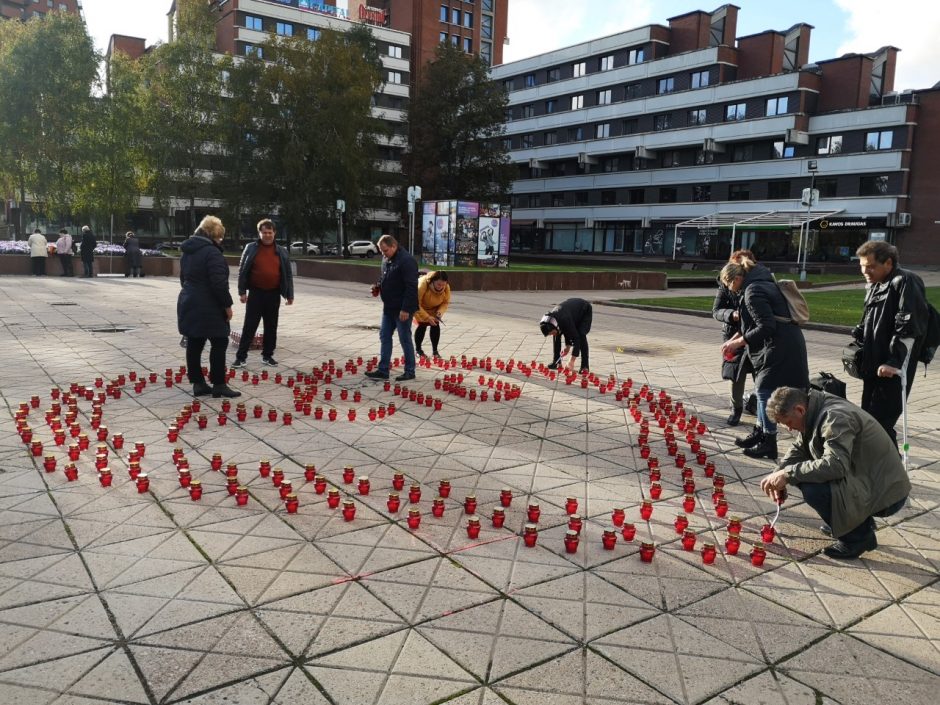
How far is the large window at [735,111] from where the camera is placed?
54.8m

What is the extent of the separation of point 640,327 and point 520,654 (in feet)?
48.0

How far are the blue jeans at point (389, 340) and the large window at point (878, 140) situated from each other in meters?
50.2

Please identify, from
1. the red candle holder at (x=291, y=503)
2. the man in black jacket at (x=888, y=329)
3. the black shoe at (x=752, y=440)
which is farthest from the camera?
the black shoe at (x=752, y=440)

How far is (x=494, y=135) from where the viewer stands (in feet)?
196

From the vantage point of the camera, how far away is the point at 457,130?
2212 inches

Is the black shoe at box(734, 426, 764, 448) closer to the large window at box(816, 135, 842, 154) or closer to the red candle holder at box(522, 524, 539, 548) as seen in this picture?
the red candle holder at box(522, 524, 539, 548)

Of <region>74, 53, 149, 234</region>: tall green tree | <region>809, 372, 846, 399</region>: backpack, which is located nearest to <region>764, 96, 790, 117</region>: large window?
<region>74, 53, 149, 234</region>: tall green tree

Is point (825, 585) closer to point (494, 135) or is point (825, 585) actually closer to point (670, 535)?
point (670, 535)

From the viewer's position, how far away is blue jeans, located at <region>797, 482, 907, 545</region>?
438cm

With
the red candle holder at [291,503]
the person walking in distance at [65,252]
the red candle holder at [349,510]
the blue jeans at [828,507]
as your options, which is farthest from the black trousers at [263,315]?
the person walking in distance at [65,252]

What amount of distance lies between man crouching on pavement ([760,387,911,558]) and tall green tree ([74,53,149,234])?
3974cm

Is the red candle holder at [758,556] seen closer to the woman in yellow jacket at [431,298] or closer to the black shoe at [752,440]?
the black shoe at [752,440]

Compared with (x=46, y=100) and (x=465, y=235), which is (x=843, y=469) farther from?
(x=46, y=100)

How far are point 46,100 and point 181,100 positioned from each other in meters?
13.1
